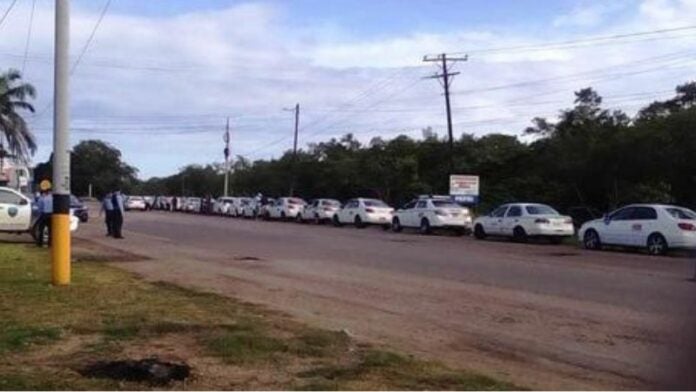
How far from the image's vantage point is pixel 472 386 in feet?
25.1

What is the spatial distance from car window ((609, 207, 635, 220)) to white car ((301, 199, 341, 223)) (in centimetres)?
2395

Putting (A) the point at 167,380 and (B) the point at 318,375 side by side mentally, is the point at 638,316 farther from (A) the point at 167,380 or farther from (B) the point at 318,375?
(A) the point at 167,380

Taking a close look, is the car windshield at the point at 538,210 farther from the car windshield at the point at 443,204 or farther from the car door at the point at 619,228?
the car windshield at the point at 443,204

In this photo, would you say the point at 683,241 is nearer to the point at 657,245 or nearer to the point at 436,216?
the point at 657,245

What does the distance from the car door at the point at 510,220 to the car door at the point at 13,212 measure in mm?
16596

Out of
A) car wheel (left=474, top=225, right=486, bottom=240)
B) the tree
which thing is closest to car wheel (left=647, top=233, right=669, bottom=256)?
car wheel (left=474, top=225, right=486, bottom=240)

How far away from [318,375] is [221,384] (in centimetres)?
83

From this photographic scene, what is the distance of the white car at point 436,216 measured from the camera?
39312 millimetres

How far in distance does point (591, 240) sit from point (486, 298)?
16.3m

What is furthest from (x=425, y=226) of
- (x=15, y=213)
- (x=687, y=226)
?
(x=15, y=213)

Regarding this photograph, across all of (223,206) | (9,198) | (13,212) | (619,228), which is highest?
(223,206)

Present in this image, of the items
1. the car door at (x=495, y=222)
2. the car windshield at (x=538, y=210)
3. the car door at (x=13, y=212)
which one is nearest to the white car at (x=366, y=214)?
the car door at (x=495, y=222)

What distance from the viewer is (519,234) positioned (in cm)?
3438

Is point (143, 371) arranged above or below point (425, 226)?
below
